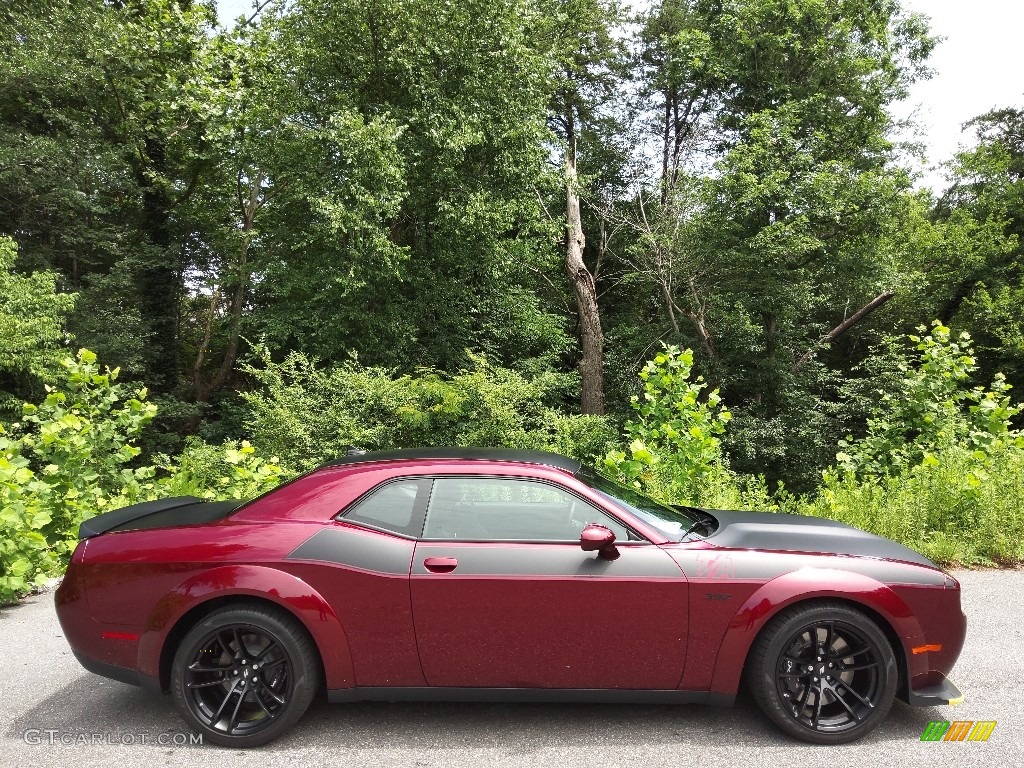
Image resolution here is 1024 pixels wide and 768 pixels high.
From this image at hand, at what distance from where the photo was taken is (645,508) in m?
3.67

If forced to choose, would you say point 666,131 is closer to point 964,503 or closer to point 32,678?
point 964,503

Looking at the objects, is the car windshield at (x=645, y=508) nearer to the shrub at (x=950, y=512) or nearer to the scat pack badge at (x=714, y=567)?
the scat pack badge at (x=714, y=567)

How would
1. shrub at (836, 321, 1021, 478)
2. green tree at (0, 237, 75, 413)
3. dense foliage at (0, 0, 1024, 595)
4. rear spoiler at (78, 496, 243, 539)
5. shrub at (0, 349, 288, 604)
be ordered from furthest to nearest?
dense foliage at (0, 0, 1024, 595), green tree at (0, 237, 75, 413), shrub at (836, 321, 1021, 478), shrub at (0, 349, 288, 604), rear spoiler at (78, 496, 243, 539)

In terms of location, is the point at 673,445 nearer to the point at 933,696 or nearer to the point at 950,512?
the point at 950,512

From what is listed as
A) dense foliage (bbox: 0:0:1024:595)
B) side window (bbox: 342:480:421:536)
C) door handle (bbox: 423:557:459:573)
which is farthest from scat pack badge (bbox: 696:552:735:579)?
dense foliage (bbox: 0:0:1024:595)

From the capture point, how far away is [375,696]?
10.6 ft

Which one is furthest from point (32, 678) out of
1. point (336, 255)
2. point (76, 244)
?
point (76, 244)

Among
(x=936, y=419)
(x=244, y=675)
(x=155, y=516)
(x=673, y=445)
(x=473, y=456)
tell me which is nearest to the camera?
(x=244, y=675)

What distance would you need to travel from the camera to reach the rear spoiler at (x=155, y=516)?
3.53 m

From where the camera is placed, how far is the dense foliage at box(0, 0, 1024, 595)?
14.1 m

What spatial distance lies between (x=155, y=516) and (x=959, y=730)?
4.35m

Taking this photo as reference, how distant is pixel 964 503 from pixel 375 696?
6096 mm

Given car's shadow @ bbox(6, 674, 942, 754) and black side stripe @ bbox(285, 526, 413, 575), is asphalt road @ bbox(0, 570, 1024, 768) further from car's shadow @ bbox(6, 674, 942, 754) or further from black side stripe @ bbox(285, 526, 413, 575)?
black side stripe @ bbox(285, 526, 413, 575)

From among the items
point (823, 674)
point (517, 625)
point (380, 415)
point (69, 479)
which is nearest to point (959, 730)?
point (823, 674)
